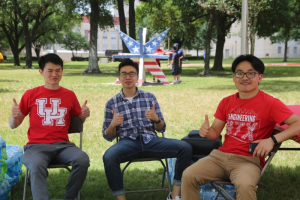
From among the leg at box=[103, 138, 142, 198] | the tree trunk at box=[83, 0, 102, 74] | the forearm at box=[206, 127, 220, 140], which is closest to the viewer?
the forearm at box=[206, 127, 220, 140]

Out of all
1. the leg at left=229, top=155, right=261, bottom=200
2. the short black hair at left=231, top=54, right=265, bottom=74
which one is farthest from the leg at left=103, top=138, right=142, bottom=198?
the short black hair at left=231, top=54, right=265, bottom=74

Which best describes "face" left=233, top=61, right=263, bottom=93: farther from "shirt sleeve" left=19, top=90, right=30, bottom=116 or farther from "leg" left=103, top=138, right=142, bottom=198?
"shirt sleeve" left=19, top=90, right=30, bottom=116

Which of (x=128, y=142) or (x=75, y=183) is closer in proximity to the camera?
(x=75, y=183)

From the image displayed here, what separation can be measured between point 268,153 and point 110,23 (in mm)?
26785

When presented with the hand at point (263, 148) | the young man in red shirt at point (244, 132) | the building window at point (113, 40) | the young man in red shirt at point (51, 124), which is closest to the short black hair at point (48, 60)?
the young man in red shirt at point (51, 124)

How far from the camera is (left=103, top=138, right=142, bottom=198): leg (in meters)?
3.31

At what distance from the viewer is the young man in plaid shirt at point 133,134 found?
3.35 meters

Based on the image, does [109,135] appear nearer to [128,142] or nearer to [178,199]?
[128,142]

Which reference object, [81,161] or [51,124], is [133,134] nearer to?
[81,161]

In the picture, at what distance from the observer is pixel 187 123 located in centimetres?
738

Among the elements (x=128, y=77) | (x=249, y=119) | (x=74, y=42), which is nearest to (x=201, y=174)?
(x=249, y=119)

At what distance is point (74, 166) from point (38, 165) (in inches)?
12.3

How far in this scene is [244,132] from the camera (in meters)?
3.00

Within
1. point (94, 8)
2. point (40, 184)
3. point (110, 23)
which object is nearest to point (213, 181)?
point (40, 184)
